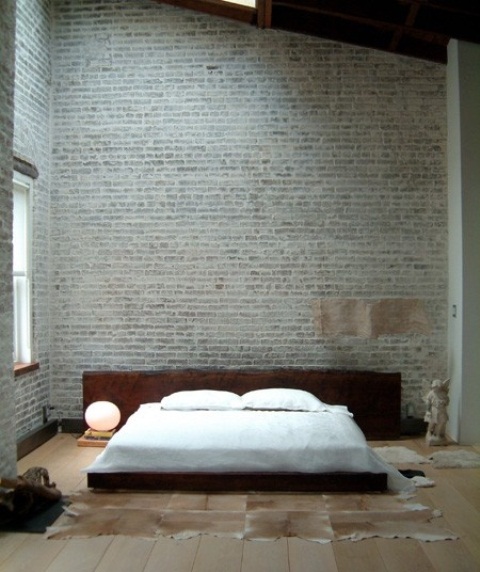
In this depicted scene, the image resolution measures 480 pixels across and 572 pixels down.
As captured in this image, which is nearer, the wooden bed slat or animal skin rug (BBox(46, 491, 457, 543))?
animal skin rug (BBox(46, 491, 457, 543))

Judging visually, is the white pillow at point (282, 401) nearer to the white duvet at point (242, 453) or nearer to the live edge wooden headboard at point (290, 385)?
the live edge wooden headboard at point (290, 385)

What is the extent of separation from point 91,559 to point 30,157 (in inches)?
164

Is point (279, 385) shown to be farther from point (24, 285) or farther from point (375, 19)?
point (375, 19)

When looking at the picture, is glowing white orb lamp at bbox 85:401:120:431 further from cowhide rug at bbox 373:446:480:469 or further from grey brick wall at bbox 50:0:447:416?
cowhide rug at bbox 373:446:480:469

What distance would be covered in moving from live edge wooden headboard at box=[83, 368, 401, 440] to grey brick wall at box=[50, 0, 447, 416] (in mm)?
223

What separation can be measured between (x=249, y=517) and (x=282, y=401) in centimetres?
187

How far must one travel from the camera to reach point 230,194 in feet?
23.1

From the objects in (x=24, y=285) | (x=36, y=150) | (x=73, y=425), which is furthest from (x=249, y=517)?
(x=36, y=150)

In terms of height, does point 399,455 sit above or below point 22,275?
below

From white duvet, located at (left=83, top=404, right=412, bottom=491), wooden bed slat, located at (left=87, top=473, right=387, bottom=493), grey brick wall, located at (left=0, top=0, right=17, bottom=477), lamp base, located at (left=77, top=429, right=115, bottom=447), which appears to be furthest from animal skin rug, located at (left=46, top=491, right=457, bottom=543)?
lamp base, located at (left=77, top=429, right=115, bottom=447)

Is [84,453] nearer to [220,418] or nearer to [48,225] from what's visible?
[220,418]

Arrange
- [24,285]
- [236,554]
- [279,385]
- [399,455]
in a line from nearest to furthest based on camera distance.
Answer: [236,554]
[399,455]
[24,285]
[279,385]

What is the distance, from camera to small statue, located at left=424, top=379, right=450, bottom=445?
6395 millimetres

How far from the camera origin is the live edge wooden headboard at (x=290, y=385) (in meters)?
6.74
